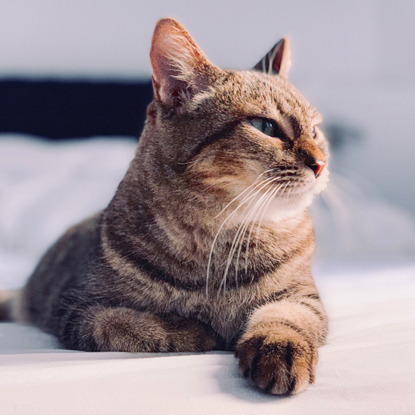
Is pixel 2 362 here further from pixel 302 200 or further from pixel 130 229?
pixel 302 200

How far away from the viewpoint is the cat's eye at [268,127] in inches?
40.2

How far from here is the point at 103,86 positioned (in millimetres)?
2857

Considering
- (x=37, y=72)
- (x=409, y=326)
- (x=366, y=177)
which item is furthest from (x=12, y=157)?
(x=409, y=326)

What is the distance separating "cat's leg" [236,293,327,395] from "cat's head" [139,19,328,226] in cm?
19

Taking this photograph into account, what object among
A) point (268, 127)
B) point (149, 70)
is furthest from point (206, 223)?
point (149, 70)

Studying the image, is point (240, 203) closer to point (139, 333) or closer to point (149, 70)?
point (139, 333)

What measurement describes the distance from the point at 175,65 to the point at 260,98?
0.18 metres

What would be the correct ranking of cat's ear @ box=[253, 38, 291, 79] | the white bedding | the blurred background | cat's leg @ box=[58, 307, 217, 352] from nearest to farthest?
1. the white bedding
2. cat's leg @ box=[58, 307, 217, 352]
3. cat's ear @ box=[253, 38, 291, 79]
4. the blurred background

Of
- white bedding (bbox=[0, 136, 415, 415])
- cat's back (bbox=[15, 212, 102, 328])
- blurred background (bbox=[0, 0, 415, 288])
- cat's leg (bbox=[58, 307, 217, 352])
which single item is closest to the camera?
white bedding (bbox=[0, 136, 415, 415])

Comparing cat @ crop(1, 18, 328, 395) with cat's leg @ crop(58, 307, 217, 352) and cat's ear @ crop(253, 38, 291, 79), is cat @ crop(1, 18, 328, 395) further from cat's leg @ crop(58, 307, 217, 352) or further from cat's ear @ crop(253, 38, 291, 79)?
cat's ear @ crop(253, 38, 291, 79)

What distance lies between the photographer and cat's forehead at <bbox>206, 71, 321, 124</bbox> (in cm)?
103

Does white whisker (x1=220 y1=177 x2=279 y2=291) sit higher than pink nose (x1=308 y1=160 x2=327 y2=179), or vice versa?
pink nose (x1=308 y1=160 x2=327 y2=179)

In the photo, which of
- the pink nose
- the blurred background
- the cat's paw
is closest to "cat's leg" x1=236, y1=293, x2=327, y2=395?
the cat's paw

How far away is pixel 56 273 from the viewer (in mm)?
1513
